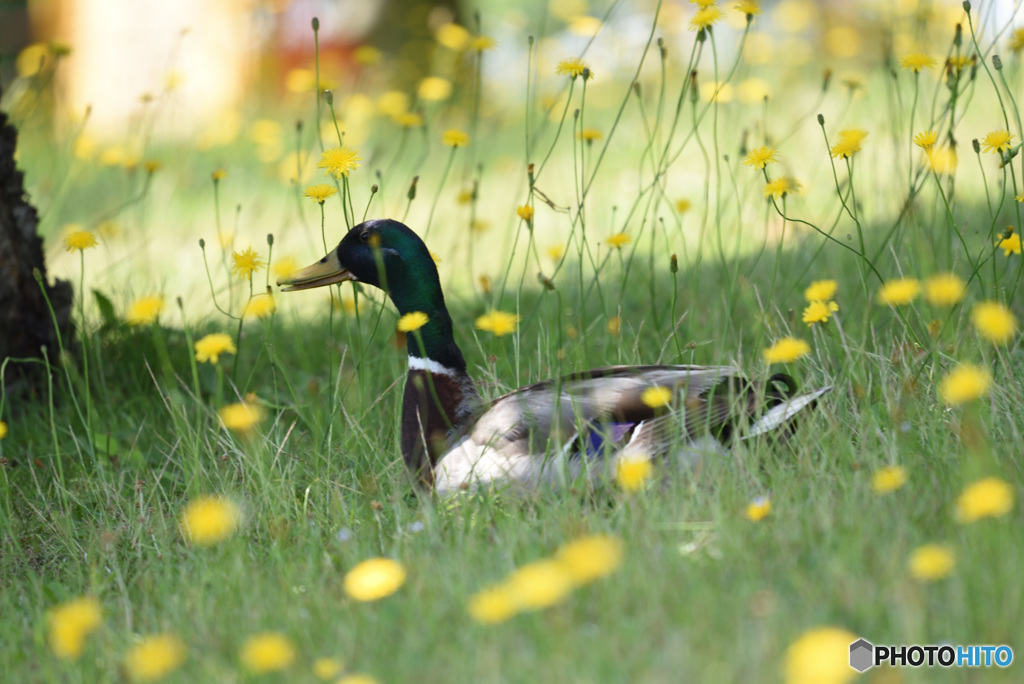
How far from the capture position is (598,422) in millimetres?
2467

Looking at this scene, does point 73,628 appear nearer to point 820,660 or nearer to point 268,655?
point 268,655

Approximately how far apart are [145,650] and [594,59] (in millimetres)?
7126

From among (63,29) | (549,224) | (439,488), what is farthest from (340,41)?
(439,488)

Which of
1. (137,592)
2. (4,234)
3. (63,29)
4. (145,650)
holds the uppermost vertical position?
(63,29)

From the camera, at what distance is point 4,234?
11.2ft

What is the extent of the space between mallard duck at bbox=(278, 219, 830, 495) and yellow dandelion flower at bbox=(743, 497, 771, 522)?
30 cm

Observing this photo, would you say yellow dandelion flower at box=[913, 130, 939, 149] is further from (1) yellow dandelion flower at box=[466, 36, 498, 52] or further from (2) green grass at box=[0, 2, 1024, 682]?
(1) yellow dandelion flower at box=[466, 36, 498, 52]

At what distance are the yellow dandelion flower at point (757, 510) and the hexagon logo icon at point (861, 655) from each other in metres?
0.40

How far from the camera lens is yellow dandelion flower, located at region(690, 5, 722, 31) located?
2760mm

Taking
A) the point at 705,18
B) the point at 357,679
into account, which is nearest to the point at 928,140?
the point at 705,18

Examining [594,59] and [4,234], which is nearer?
[4,234]

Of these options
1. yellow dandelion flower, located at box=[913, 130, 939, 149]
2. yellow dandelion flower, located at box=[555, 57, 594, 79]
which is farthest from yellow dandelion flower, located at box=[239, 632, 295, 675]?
yellow dandelion flower, located at box=[913, 130, 939, 149]

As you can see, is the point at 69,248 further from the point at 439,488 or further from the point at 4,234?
the point at 439,488

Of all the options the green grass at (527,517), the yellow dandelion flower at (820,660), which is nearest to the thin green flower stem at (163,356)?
the green grass at (527,517)
